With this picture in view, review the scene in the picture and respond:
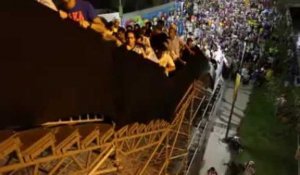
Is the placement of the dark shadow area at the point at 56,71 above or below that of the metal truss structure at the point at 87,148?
above

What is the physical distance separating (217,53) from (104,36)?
1419cm

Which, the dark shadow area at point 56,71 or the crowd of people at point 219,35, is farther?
the crowd of people at point 219,35

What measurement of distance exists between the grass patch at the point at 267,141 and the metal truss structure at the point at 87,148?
7389 mm

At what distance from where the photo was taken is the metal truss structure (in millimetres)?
3908

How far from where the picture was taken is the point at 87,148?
4.68 meters

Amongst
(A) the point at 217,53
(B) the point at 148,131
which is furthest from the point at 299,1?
(B) the point at 148,131

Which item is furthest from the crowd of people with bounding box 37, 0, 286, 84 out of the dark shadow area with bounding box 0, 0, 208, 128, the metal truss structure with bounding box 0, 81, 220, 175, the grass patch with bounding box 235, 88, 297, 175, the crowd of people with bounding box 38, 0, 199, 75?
A: the grass patch with bounding box 235, 88, 297, 175

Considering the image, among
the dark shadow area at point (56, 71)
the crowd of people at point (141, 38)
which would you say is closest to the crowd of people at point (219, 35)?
the crowd of people at point (141, 38)

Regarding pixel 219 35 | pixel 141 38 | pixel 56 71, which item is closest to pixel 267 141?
pixel 219 35

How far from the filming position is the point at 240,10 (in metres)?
31.6

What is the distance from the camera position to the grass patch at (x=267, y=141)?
47.9 ft

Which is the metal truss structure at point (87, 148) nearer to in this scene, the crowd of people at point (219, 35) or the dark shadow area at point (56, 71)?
the dark shadow area at point (56, 71)

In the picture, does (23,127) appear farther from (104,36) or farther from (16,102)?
(104,36)

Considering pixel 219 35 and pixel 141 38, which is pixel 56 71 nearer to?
pixel 141 38
